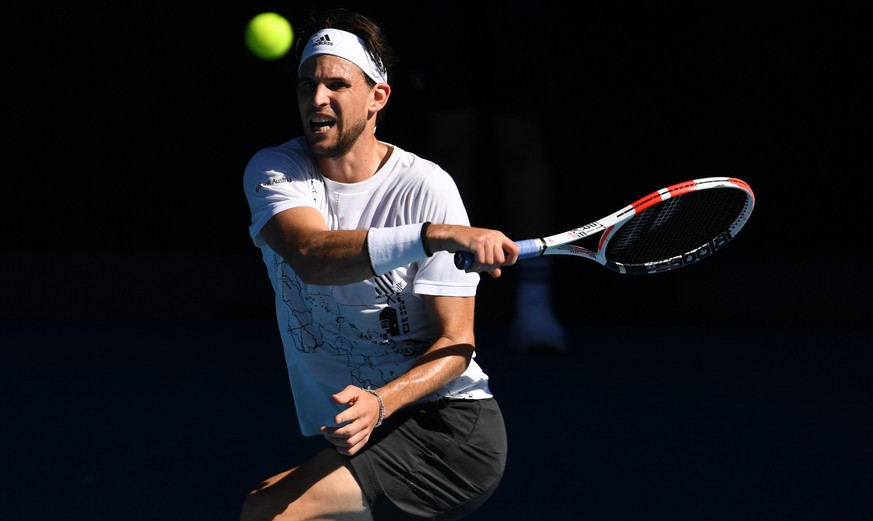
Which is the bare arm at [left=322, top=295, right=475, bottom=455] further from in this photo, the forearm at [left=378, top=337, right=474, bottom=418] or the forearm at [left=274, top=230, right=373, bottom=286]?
the forearm at [left=274, top=230, right=373, bottom=286]

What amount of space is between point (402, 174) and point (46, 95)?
11.3 ft

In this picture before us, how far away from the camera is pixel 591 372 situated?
4.66 metres

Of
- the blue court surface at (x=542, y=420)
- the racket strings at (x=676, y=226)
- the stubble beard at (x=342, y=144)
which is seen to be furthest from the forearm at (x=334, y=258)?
the blue court surface at (x=542, y=420)

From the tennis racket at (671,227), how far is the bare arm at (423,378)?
0.30 metres

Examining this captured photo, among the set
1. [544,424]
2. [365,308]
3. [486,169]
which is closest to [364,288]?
[365,308]

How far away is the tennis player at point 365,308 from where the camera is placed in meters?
2.31

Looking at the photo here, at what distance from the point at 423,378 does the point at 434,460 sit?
20 cm

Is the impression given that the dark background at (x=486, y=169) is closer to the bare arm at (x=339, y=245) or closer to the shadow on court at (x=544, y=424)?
the shadow on court at (x=544, y=424)

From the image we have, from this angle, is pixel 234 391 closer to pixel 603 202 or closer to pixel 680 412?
pixel 680 412

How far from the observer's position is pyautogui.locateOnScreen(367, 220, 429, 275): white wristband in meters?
2.24

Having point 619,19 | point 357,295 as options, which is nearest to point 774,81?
point 619,19

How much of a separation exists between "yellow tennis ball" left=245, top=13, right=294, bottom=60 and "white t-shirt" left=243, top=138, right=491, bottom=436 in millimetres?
2884

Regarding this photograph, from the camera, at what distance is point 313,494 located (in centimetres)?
228

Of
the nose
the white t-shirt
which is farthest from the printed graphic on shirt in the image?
the nose
